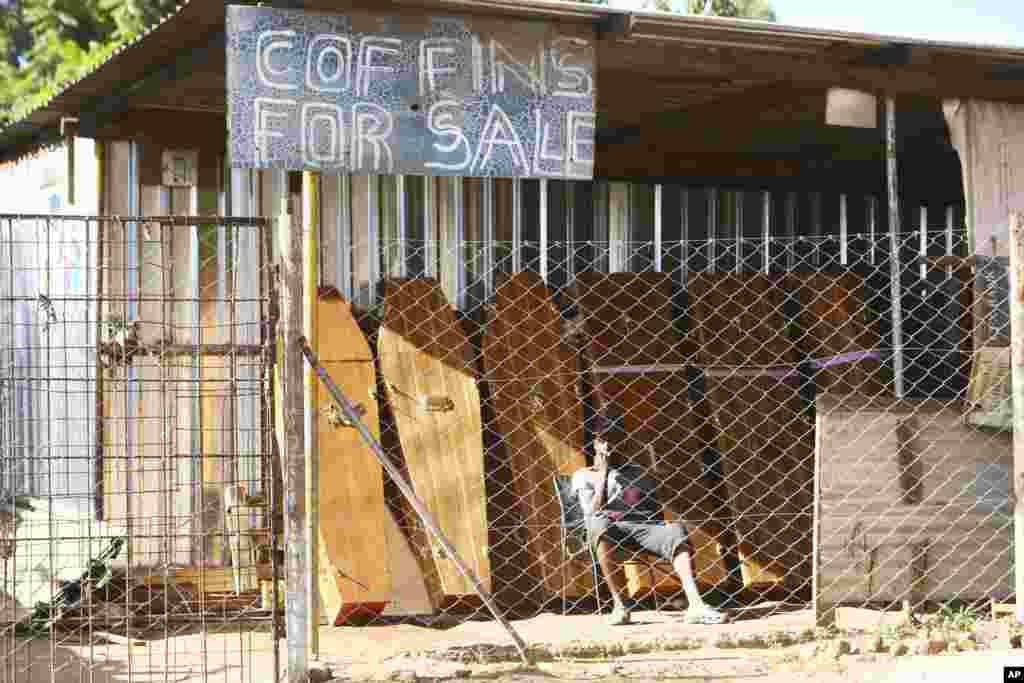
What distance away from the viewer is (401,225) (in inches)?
354

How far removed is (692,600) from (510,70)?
3.03m

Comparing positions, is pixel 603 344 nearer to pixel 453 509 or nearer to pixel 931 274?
pixel 453 509

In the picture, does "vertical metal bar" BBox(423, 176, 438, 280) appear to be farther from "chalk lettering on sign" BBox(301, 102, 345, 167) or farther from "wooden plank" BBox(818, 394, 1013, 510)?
"wooden plank" BBox(818, 394, 1013, 510)

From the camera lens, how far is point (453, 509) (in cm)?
799

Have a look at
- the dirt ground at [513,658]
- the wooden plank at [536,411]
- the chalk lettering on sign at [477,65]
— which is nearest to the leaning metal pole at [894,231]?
the dirt ground at [513,658]

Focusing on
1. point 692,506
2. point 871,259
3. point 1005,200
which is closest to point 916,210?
point 871,259

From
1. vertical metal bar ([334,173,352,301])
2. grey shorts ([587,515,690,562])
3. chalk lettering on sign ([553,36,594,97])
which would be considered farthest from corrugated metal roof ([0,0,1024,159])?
grey shorts ([587,515,690,562])

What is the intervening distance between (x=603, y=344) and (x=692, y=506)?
115 centimetres

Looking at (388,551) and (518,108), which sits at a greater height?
(518,108)

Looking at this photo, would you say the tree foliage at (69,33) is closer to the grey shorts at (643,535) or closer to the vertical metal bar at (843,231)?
the vertical metal bar at (843,231)

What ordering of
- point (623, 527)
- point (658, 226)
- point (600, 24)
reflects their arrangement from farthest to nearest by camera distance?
point (658, 226) < point (623, 527) < point (600, 24)

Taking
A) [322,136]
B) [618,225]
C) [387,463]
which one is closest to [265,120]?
[322,136]

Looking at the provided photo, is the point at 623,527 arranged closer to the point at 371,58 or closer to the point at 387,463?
the point at 387,463

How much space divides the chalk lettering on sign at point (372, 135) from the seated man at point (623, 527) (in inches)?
87.3
